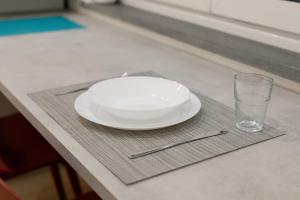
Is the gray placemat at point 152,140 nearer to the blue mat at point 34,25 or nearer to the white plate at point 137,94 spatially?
the white plate at point 137,94

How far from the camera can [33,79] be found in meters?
1.22

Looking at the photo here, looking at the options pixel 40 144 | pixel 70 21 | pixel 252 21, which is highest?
pixel 252 21

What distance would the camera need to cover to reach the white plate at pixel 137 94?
0.99 m

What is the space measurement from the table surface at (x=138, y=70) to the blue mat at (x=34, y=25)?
0.21 ft

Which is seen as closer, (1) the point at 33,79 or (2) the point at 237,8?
(1) the point at 33,79

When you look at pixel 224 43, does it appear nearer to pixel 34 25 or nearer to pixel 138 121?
pixel 138 121

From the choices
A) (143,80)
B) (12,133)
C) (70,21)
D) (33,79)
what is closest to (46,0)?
(70,21)

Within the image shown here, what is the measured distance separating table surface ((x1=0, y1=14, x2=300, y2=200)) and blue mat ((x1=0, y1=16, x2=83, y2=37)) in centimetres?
7

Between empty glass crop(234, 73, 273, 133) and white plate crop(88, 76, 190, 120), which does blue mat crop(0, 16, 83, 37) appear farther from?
empty glass crop(234, 73, 273, 133)

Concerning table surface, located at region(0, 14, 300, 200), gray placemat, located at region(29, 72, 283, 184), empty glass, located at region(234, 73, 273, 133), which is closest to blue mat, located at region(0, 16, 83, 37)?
table surface, located at region(0, 14, 300, 200)

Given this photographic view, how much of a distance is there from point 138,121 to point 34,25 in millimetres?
1128

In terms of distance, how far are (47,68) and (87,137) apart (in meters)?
0.50

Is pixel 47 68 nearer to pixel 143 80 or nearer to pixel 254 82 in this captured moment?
pixel 143 80

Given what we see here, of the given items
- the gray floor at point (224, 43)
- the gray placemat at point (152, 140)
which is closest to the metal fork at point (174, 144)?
the gray placemat at point (152, 140)
